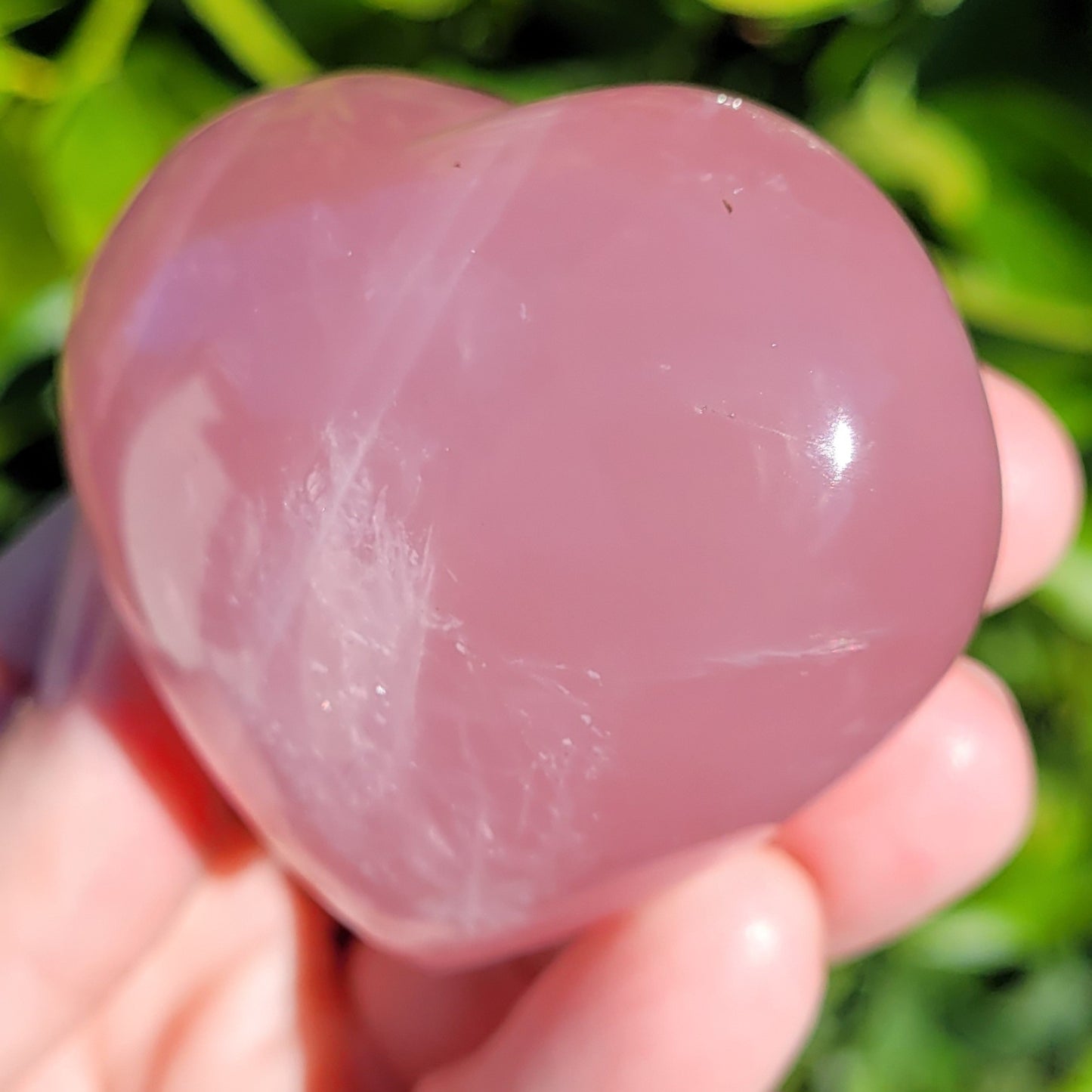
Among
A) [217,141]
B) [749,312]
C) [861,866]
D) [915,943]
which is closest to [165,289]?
[217,141]

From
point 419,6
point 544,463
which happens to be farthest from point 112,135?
point 544,463

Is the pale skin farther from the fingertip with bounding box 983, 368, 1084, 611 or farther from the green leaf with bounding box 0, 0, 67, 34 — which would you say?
the green leaf with bounding box 0, 0, 67, 34

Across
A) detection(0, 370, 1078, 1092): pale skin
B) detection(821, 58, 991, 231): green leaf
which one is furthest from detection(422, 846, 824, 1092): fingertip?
detection(821, 58, 991, 231): green leaf

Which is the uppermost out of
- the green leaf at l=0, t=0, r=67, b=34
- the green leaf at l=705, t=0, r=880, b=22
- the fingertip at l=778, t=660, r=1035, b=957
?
the green leaf at l=0, t=0, r=67, b=34

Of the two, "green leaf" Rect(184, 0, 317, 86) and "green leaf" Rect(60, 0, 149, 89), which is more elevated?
"green leaf" Rect(60, 0, 149, 89)

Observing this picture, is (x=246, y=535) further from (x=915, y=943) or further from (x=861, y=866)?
(x=915, y=943)

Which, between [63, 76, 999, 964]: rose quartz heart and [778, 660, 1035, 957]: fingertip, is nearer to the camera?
[63, 76, 999, 964]: rose quartz heart

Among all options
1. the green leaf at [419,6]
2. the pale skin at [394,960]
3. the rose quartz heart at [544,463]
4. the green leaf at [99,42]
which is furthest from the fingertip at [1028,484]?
Result: the green leaf at [99,42]
